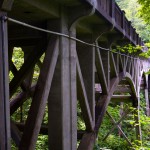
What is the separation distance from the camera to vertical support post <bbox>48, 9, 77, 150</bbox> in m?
4.55

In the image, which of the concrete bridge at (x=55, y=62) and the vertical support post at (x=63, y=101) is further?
the vertical support post at (x=63, y=101)

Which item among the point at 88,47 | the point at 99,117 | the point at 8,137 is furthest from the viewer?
the point at 99,117

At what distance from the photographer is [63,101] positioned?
459 cm

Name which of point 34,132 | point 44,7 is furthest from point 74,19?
point 34,132

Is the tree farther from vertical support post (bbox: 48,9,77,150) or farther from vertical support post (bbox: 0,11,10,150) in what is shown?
vertical support post (bbox: 0,11,10,150)

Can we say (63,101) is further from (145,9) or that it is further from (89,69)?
(145,9)

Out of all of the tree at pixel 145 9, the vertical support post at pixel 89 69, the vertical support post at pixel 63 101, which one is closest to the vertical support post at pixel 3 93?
the vertical support post at pixel 63 101

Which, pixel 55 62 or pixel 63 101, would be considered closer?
pixel 55 62

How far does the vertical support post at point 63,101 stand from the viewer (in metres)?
4.55

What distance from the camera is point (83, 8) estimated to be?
188 inches

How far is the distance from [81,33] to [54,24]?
2202 mm

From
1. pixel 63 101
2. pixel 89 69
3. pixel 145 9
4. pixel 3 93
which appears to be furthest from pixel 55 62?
pixel 145 9

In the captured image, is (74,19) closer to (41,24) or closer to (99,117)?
(41,24)

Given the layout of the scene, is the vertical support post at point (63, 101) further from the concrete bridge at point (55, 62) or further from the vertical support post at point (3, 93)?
the vertical support post at point (3, 93)
